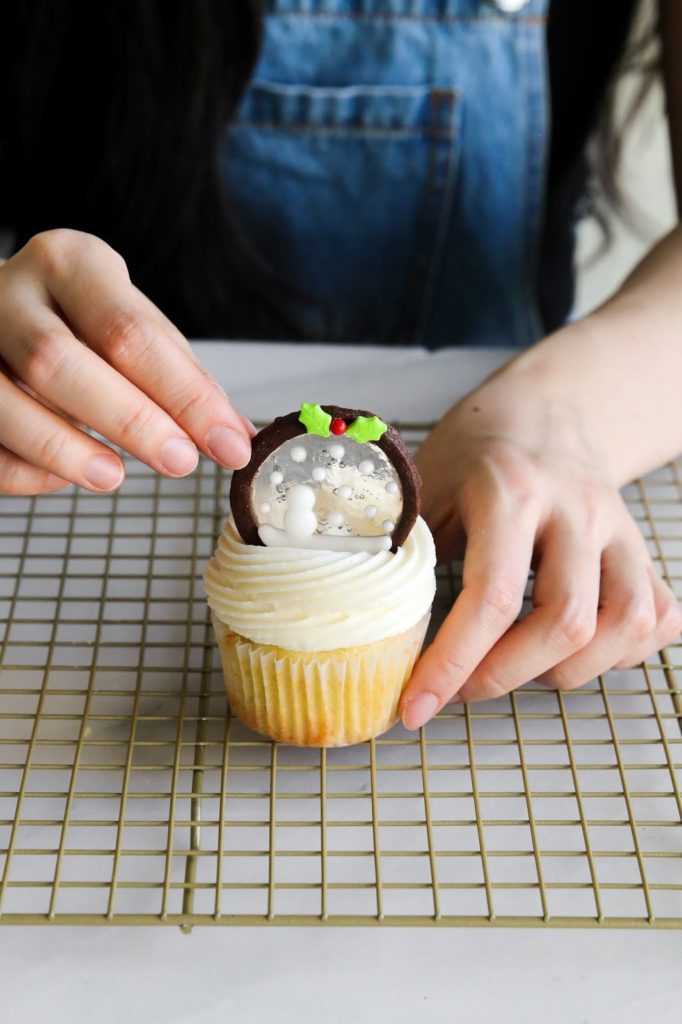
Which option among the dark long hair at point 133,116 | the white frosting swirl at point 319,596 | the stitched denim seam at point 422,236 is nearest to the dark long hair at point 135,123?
the dark long hair at point 133,116

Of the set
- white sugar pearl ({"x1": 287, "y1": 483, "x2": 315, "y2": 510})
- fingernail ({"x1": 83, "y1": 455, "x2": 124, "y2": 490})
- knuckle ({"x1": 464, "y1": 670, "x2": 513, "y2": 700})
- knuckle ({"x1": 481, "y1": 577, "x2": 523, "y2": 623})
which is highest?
fingernail ({"x1": 83, "y1": 455, "x2": 124, "y2": 490})

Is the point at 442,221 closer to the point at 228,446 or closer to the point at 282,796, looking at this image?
the point at 228,446

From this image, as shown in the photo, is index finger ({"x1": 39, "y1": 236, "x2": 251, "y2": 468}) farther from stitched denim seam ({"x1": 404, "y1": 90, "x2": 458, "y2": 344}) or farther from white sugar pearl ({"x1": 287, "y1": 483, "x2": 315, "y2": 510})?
stitched denim seam ({"x1": 404, "y1": 90, "x2": 458, "y2": 344})

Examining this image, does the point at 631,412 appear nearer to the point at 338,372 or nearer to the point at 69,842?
the point at 338,372

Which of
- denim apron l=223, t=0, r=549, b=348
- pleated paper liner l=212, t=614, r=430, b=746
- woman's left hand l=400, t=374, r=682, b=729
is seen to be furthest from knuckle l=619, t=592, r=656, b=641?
denim apron l=223, t=0, r=549, b=348

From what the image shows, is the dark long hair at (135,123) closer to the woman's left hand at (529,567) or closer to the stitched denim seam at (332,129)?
the stitched denim seam at (332,129)

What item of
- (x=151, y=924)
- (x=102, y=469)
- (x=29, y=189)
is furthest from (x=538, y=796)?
(x=29, y=189)
